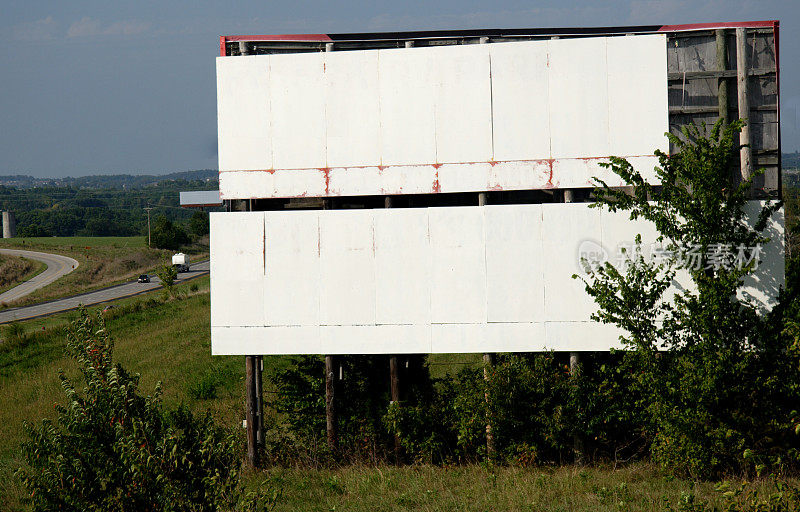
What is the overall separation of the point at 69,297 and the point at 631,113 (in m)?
77.0

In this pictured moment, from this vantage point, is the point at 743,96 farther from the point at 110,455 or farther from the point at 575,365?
the point at 110,455

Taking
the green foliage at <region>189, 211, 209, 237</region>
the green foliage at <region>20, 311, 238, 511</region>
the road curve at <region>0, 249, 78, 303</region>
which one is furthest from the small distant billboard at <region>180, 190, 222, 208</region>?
the green foliage at <region>189, 211, 209, 237</region>

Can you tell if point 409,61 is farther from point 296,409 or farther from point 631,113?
point 296,409

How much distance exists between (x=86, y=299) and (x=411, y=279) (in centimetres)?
6786

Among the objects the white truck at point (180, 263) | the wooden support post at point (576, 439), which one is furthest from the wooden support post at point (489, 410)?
the white truck at point (180, 263)

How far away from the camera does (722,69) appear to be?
1557 centimetres

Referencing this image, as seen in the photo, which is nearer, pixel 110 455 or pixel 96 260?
pixel 110 455

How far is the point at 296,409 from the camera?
1919cm

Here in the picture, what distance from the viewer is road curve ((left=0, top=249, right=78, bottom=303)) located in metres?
85.4

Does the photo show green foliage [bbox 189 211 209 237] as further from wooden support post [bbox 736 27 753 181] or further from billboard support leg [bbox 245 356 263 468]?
wooden support post [bbox 736 27 753 181]

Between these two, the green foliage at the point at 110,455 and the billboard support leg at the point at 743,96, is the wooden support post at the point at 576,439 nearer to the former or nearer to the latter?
the billboard support leg at the point at 743,96

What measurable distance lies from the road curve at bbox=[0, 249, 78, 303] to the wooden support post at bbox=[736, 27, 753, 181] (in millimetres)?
82839

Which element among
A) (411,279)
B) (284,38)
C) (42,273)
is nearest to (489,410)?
(411,279)

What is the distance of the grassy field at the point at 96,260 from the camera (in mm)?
86125
